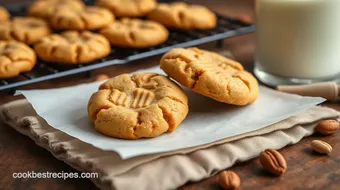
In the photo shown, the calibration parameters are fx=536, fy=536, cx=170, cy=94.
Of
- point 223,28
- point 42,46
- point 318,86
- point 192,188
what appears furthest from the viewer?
point 223,28

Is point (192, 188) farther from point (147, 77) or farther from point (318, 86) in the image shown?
point (318, 86)

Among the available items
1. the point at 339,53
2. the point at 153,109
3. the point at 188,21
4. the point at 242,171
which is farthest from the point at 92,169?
the point at 188,21

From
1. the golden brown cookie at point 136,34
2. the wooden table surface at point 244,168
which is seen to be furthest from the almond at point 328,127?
the golden brown cookie at point 136,34

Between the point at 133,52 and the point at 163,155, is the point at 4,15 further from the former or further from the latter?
the point at 163,155

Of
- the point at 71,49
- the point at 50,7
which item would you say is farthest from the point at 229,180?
the point at 50,7

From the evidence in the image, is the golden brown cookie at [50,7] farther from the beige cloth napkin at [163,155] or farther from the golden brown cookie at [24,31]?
Answer: the beige cloth napkin at [163,155]
